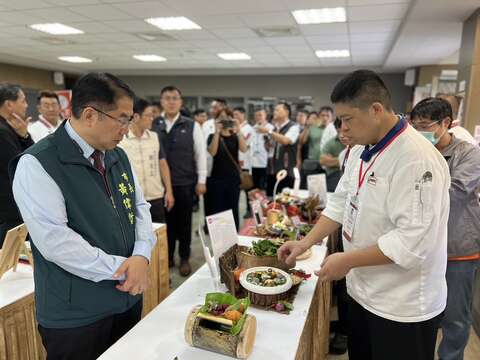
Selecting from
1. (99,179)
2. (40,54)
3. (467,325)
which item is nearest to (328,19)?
(467,325)

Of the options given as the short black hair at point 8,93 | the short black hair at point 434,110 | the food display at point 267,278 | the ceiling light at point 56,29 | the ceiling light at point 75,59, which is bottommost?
the food display at point 267,278

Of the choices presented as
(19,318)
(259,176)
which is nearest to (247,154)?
(259,176)

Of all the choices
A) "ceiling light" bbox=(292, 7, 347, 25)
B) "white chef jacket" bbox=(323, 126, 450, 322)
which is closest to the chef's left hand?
"white chef jacket" bbox=(323, 126, 450, 322)

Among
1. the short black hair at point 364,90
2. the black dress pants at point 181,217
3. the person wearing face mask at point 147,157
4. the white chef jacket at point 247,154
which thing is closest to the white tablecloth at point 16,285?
the person wearing face mask at point 147,157

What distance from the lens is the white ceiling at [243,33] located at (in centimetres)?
384

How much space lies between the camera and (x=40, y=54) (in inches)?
288

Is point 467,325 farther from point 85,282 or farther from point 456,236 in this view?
point 85,282

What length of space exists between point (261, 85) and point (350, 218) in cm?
862

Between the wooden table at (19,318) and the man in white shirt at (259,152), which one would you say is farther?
the man in white shirt at (259,152)

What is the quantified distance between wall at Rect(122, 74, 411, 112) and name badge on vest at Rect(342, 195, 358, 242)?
8095 mm

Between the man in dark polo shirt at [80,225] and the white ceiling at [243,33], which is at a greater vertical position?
the white ceiling at [243,33]

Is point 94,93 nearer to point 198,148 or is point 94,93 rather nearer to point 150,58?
point 198,148

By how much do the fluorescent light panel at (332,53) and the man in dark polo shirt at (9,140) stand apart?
5309mm

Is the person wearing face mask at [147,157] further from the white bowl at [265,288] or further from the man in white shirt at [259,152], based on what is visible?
the man in white shirt at [259,152]
